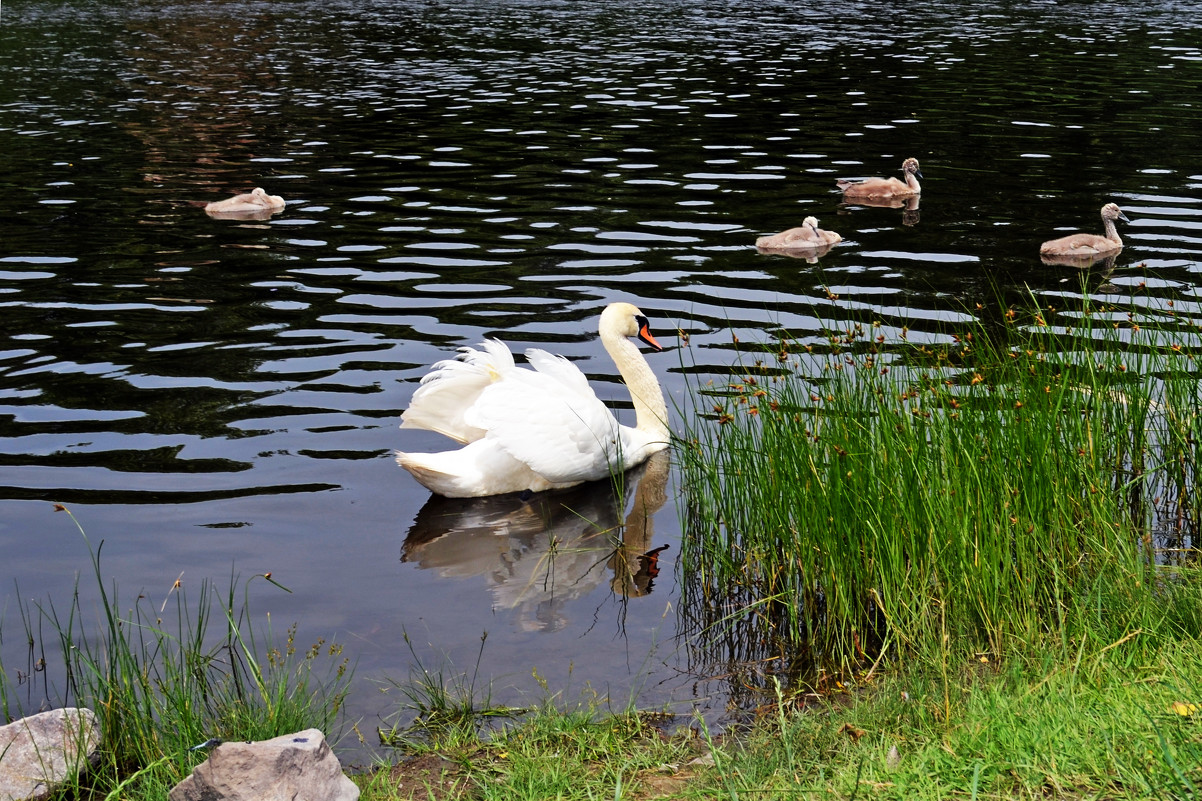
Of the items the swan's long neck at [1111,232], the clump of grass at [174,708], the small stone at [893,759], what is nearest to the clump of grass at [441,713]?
the clump of grass at [174,708]

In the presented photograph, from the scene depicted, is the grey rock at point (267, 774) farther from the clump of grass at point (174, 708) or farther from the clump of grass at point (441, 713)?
the clump of grass at point (441, 713)

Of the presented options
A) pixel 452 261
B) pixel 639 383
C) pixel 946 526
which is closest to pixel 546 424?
pixel 639 383

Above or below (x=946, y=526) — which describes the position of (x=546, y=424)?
below

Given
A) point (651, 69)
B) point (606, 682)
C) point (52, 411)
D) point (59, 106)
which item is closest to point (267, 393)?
point (52, 411)

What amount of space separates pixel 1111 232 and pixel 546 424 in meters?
8.78

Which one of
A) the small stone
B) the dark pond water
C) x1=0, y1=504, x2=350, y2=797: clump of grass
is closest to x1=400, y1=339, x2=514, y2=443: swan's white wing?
the dark pond water

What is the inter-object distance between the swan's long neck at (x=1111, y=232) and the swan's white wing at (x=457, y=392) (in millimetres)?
8476

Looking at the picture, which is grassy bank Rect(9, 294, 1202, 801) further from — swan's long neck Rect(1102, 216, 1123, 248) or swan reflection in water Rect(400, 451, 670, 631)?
swan's long neck Rect(1102, 216, 1123, 248)

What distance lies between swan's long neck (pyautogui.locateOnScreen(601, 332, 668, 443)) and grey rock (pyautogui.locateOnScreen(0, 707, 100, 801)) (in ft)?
16.6

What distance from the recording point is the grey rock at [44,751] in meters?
4.94

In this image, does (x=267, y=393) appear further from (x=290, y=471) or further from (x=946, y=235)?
(x=946, y=235)

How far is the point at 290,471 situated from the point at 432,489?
110cm

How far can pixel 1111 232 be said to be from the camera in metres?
14.4

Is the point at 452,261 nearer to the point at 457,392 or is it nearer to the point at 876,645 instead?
the point at 457,392
